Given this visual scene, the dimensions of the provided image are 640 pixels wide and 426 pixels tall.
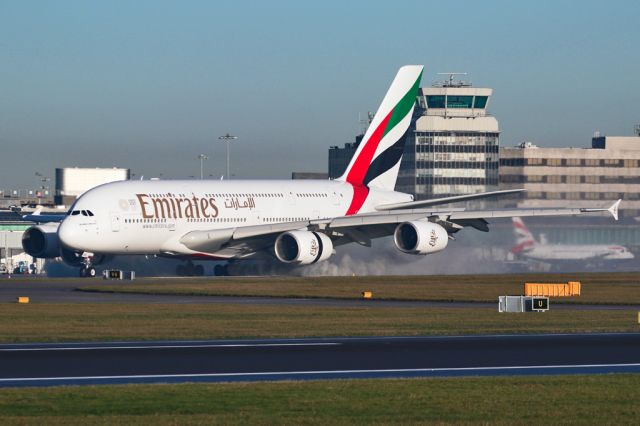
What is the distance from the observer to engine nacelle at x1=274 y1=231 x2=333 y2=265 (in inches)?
2906

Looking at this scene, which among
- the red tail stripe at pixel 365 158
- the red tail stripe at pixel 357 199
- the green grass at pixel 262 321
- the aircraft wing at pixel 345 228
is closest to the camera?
the green grass at pixel 262 321

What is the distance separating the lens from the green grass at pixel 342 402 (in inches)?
831

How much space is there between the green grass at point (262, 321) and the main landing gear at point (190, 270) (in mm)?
29934

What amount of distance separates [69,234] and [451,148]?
386ft

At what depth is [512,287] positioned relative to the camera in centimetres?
6488

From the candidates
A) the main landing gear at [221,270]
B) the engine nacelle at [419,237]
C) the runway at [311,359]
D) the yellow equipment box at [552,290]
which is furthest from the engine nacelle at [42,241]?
A: the runway at [311,359]

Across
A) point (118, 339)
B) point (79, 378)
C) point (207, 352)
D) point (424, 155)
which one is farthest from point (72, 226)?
point (424, 155)

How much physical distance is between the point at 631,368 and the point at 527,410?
721 cm

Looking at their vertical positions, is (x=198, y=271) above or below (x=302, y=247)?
below

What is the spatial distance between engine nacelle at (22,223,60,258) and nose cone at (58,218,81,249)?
23.0 ft

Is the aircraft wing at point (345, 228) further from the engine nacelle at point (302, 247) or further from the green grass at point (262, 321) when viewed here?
the green grass at point (262, 321)

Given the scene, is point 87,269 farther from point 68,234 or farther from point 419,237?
point 419,237

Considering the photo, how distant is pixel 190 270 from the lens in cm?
8056

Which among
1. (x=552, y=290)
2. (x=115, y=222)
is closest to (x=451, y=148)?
(x=115, y=222)
